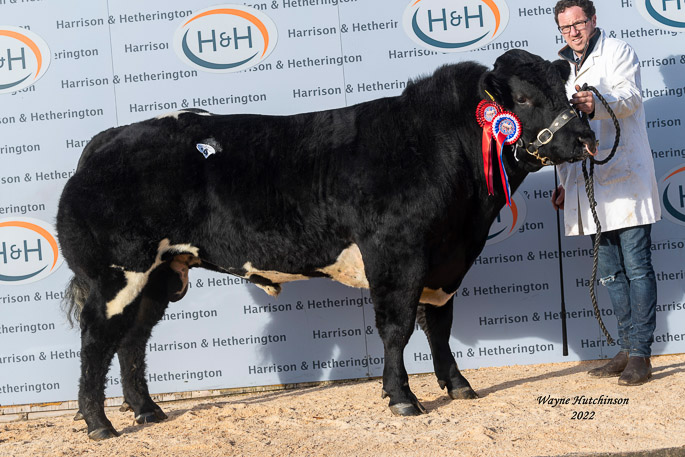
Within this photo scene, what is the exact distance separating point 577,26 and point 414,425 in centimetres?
294

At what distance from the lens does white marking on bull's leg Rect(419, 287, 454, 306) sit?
504 centimetres

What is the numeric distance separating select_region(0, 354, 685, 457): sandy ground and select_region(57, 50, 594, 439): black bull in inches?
11.4

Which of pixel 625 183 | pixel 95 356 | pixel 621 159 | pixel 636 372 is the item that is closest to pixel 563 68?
Answer: pixel 621 159

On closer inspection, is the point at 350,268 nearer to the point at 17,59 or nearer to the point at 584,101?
the point at 584,101

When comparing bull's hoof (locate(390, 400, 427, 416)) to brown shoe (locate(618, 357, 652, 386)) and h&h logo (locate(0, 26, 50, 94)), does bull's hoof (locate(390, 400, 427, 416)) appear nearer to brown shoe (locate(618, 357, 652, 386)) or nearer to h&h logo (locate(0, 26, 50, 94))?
A: brown shoe (locate(618, 357, 652, 386))

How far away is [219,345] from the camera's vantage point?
245 inches

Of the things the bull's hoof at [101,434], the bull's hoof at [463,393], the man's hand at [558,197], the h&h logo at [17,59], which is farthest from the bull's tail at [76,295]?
the man's hand at [558,197]

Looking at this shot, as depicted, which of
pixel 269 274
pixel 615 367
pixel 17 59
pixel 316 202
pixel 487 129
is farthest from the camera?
pixel 17 59

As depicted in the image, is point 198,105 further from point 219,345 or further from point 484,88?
point 484,88

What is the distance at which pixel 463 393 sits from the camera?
5.08 metres

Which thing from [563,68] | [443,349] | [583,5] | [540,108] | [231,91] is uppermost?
[583,5]

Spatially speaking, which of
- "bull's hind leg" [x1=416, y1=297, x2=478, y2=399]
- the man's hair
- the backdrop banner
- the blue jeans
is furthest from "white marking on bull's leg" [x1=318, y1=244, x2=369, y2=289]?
the man's hair

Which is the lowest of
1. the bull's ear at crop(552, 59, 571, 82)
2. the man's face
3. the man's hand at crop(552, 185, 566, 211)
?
the man's hand at crop(552, 185, 566, 211)

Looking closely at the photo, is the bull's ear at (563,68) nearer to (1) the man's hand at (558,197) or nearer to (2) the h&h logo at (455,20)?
(1) the man's hand at (558,197)
